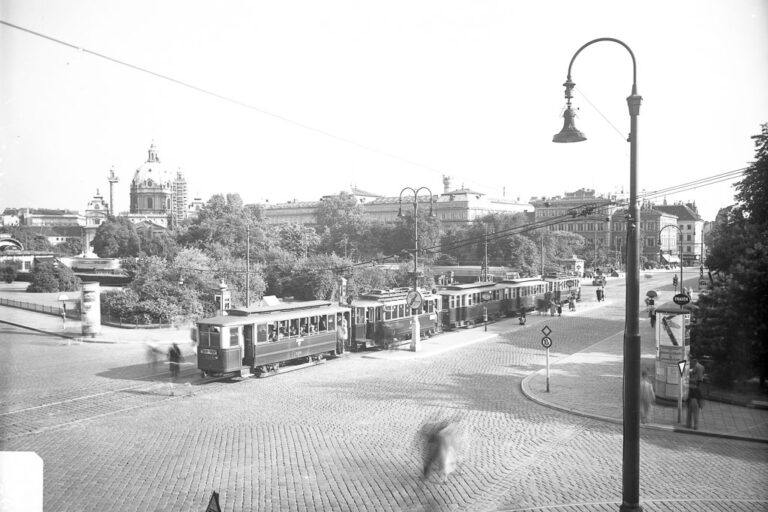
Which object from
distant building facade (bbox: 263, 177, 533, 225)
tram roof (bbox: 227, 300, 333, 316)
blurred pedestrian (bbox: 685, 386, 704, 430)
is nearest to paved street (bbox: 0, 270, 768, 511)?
blurred pedestrian (bbox: 685, 386, 704, 430)

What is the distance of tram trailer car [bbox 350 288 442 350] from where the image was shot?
88.1 ft

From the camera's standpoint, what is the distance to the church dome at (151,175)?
4947 cm

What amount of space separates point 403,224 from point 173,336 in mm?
53971

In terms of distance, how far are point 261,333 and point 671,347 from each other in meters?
12.9

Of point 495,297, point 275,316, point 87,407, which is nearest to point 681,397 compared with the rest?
point 275,316

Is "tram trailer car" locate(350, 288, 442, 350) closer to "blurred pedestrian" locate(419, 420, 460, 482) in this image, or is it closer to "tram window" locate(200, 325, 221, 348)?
"tram window" locate(200, 325, 221, 348)

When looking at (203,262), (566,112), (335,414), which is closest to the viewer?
(566,112)

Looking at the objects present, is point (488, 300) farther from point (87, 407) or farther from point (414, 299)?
point (87, 407)

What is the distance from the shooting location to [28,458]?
4.36 metres

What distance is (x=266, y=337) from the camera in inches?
834

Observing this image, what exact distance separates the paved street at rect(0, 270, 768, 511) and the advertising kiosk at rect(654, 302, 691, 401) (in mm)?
1618

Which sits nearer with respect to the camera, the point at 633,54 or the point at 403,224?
the point at 633,54

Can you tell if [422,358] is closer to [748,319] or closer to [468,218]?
[748,319]

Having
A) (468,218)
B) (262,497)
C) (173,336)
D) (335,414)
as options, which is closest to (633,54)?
(262,497)
